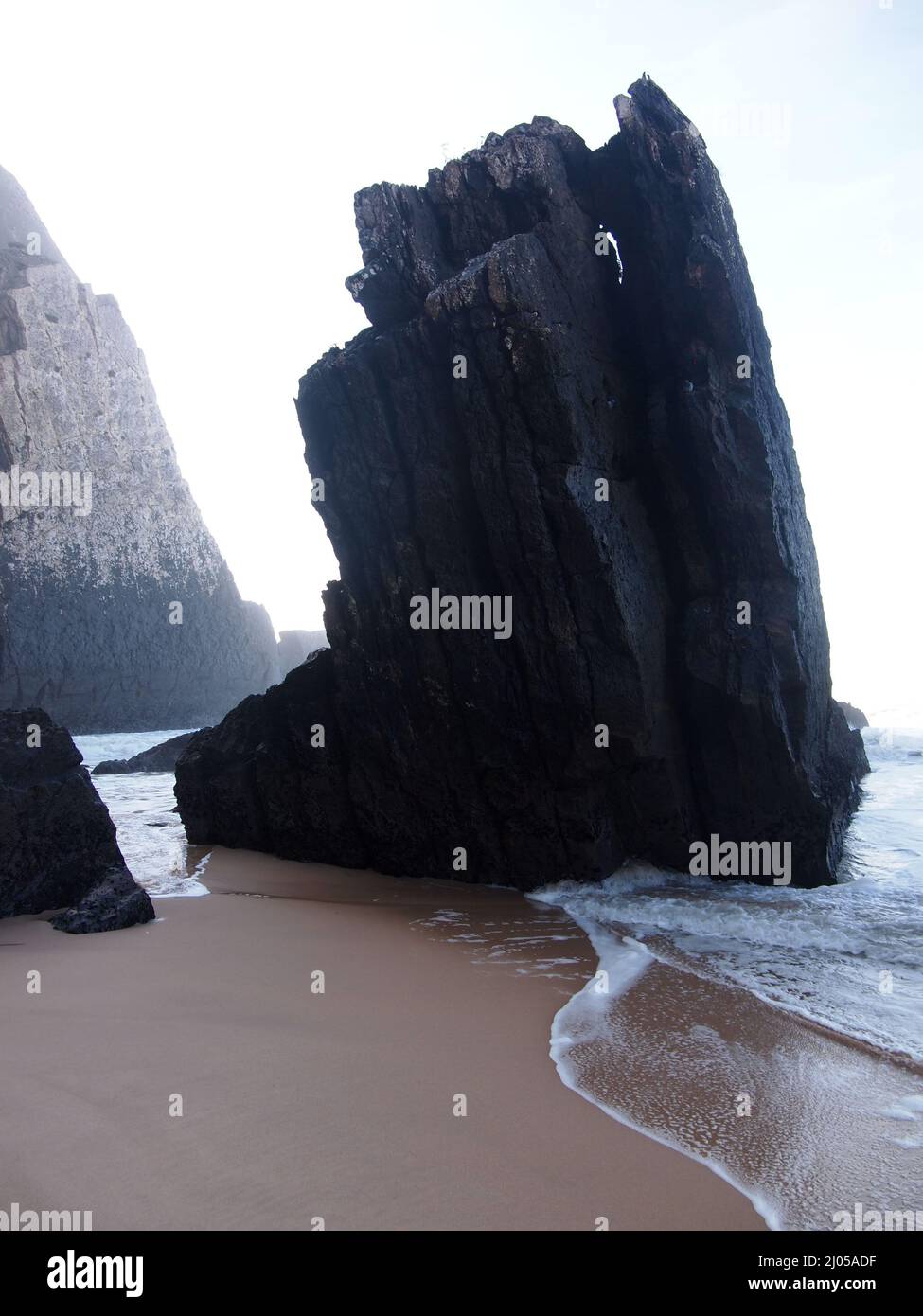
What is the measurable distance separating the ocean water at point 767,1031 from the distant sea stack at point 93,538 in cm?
3441

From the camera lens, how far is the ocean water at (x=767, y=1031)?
10.9 ft

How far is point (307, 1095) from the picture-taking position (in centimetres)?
367

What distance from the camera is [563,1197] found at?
2.98 metres

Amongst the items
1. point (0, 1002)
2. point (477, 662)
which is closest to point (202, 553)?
point (477, 662)

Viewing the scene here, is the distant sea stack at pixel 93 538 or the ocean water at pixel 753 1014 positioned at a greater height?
the distant sea stack at pixel 93 538

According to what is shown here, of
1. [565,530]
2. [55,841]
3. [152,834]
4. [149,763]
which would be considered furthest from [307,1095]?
[149,763]

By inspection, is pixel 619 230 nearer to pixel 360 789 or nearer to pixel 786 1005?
pixel 360 789

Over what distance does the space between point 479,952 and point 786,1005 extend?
222 cm

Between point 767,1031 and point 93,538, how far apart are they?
140 ft

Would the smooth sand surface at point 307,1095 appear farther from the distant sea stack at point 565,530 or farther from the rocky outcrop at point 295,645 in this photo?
the rocky outcrop at point 295,645

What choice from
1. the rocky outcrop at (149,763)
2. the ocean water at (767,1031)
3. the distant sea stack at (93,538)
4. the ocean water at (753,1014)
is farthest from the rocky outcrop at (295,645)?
the ocean water at (767,1031)

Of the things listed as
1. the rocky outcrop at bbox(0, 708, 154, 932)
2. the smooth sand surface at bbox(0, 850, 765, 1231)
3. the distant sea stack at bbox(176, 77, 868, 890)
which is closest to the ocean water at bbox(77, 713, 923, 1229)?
the smooth sand surface at bbox(0, 850, 765, 1231)

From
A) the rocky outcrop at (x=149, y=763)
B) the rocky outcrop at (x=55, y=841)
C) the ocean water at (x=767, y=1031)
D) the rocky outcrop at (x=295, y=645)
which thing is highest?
the rocky outcrop at (x=295, y=645)

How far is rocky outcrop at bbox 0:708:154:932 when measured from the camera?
6.66m
